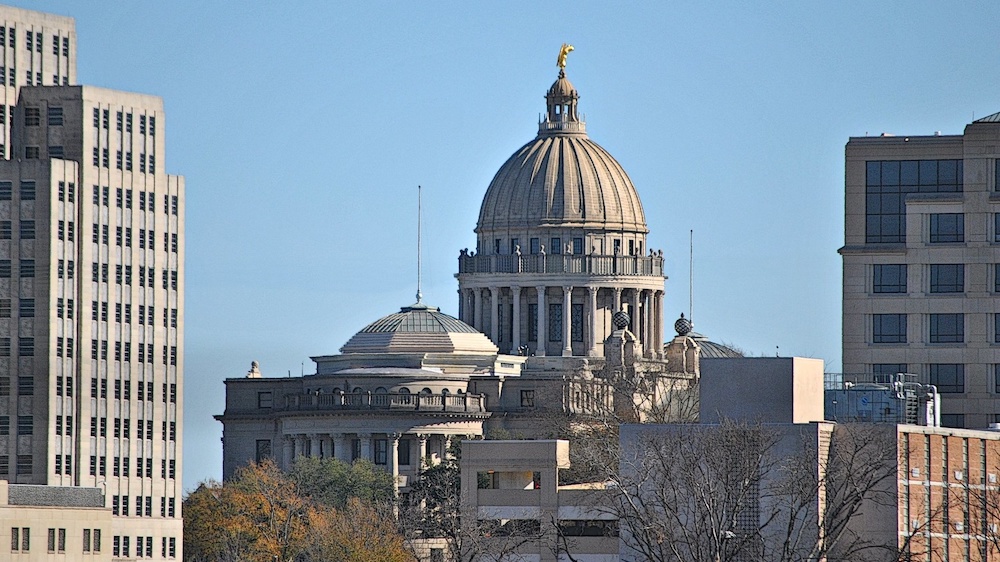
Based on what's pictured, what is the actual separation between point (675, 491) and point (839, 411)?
81.0 feet

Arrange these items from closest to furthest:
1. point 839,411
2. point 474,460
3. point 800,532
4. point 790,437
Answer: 1. point 800,532
2. point 790,437
3. point 839,411
4. point 474,460

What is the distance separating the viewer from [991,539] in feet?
538

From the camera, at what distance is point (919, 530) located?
6147 inches

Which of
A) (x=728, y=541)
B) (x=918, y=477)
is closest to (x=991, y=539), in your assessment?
(x=918, y=477)

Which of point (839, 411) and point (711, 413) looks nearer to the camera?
point (711, 413)

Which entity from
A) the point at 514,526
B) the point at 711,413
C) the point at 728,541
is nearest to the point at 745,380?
the point at 711,413

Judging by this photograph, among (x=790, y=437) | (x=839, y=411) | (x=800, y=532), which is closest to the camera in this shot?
(x=800, y=532)

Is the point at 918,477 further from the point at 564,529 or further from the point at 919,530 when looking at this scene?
the point at 564,529

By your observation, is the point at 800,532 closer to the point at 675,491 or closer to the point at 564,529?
the point at 675,491

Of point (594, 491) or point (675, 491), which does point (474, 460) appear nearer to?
point (594, 491)

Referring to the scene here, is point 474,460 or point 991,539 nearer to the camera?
point 991,539

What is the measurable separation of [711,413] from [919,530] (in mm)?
15304

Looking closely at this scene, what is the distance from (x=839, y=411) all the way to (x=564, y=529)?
656 inches

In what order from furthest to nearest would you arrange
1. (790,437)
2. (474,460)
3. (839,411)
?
(474,460), (839,411), (790,437)
